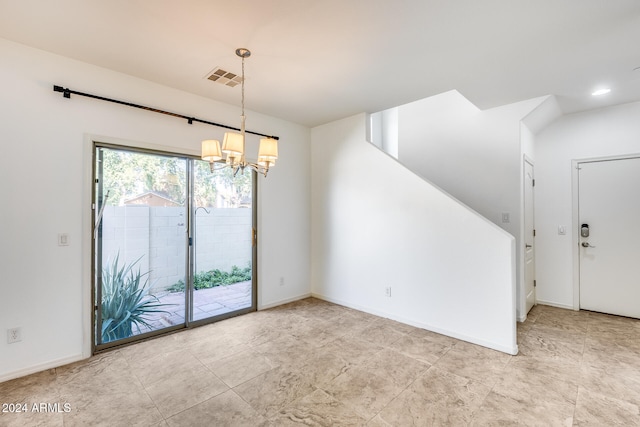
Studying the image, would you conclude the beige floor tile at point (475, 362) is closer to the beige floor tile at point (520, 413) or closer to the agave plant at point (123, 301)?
the beige floor tile at point (520, 413)

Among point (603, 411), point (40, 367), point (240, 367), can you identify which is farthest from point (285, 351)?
point (603, 411)

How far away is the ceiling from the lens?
6.73 ft

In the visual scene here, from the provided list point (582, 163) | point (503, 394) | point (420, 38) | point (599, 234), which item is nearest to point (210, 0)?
point (420, 38)

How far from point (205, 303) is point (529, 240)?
15.0ft

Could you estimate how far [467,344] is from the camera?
3.09 metres

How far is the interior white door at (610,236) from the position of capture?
3.73 meters

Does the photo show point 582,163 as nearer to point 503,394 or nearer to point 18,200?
point 503,394

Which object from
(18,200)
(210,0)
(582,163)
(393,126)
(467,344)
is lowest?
(467,344)

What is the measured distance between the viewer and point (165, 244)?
3373 mm

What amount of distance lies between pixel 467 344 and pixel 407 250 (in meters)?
1.21

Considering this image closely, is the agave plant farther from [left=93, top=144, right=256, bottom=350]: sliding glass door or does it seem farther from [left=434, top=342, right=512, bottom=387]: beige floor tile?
[left=434, top=342, right=512, bottom=387]: beige floor tile

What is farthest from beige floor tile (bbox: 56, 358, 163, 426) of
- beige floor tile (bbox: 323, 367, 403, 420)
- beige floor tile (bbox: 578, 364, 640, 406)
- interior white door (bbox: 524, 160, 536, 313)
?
interior white door (bbox: 524, 160, 536, 313)

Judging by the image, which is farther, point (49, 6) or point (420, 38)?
point (420, 38)

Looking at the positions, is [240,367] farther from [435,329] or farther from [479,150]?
[479,150]
